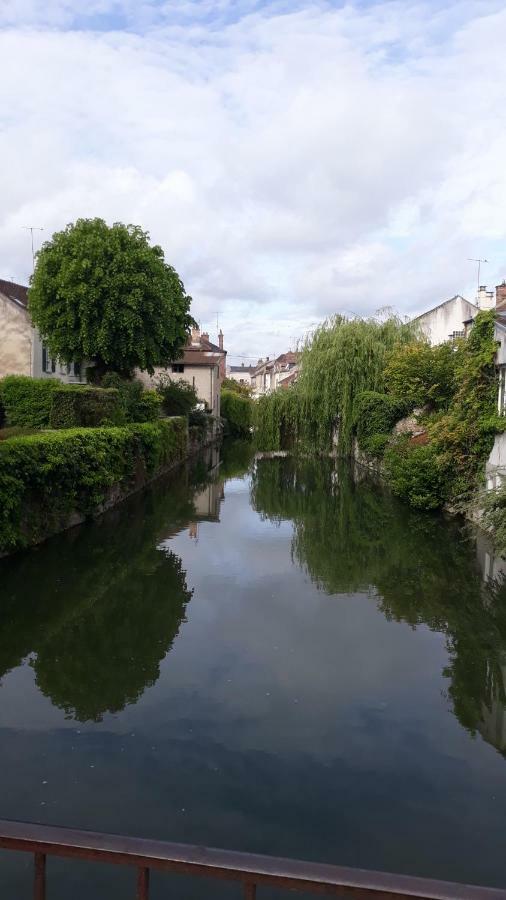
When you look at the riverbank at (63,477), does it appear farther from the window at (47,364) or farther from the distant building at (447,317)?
the distant building at (447,317)

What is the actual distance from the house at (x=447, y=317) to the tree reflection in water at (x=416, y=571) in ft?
68.0

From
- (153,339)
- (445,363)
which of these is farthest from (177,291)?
(445,363)

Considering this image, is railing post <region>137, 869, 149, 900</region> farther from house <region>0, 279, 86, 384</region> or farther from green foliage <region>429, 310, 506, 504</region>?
house <region>0, 279, 86, 384</region>

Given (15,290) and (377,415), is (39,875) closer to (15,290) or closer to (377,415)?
(377,415)

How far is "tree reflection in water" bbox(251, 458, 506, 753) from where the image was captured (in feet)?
27.3

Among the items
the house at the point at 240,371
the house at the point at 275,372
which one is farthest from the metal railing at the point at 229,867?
the house at the point at 240,371

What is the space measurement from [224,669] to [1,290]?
104ft

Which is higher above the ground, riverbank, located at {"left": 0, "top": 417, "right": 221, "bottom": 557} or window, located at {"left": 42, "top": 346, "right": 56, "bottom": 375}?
window, located at {"left": 42, "top": 346, "right": 56, "bottom": 375}

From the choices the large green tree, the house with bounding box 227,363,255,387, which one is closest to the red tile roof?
the large green tree

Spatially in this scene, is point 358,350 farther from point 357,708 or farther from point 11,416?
point 357,708

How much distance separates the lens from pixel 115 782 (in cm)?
595

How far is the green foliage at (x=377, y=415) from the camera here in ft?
→ 105

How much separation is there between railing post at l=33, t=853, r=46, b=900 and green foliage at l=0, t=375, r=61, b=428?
1075 inches

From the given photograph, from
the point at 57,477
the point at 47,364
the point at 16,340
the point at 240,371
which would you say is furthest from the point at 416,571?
the point at 240,371
